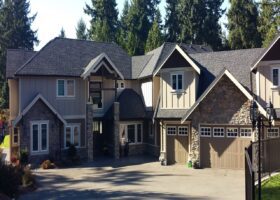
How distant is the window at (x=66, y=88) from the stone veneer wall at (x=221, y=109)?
984 centimetres

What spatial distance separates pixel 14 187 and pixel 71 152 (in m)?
11.8

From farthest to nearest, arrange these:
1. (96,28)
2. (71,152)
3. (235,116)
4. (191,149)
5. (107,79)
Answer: (96,28) → (107,79) → (71,152) → (191,149) → (235,116)

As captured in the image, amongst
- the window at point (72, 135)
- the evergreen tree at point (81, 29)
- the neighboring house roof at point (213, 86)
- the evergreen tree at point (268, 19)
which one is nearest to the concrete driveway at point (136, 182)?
the window at point (72, 135)

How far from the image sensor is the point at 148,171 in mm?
26156

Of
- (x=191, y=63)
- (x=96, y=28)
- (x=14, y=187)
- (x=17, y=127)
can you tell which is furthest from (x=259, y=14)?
(x=14, y=187)

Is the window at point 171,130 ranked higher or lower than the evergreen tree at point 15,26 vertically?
lower

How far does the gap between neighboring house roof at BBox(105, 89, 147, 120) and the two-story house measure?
9cm

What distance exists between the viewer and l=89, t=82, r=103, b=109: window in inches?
1292

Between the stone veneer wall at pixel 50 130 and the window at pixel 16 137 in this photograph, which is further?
the window at pixel 16 137

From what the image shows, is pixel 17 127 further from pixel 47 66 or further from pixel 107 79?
pixel 107 79

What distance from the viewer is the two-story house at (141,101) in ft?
85.7

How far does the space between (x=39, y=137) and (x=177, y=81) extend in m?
10.8

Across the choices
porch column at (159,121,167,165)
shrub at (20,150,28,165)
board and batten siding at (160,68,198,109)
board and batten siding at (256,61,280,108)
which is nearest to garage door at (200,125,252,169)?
board and batten siding at (256,61,280,108)

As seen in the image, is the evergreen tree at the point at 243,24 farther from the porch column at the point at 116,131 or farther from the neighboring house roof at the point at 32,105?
the neighboring house roof at the point at 32,105
